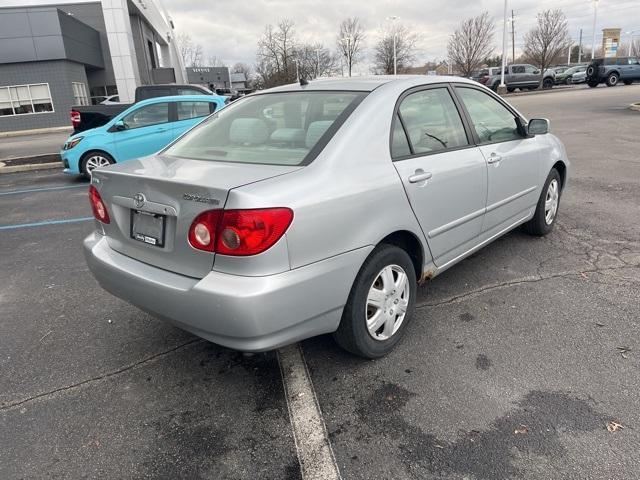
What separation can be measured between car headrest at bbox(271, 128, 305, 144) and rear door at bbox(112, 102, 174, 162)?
7.26m

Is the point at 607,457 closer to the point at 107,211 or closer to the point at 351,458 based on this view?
the point at 351,458

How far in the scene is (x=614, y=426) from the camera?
93.8 inches

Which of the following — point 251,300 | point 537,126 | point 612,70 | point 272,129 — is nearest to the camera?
point 251,300

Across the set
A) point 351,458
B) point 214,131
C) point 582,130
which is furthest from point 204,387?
point 582,130

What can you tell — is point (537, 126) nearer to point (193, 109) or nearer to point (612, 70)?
point (193, 109)

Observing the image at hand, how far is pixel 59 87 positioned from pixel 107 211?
Answer: 32480 mm

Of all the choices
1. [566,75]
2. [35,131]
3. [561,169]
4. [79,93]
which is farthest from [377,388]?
[566,75]

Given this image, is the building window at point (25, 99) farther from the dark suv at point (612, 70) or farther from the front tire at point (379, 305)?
the dark suv at point (612, 70)

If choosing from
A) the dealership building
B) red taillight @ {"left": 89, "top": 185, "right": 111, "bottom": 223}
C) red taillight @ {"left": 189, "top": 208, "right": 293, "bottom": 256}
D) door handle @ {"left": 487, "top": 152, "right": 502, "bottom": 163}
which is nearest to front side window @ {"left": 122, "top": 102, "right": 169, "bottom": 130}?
red taillight @ {"left": 89, "top": 185, "right": 111, "bottom": 223}

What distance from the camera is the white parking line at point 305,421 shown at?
87.4 inches

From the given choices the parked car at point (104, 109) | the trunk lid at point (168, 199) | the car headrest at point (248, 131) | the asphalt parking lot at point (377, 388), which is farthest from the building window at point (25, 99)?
the trunk lid at point (168, 199)

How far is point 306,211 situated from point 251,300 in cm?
50

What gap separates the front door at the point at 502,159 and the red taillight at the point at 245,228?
2.11m

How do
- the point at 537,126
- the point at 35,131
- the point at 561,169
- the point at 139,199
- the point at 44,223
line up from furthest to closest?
the point at 35,131, the point at 44,223, the point at 561,169, the point at 537,126, the point at 139,199
